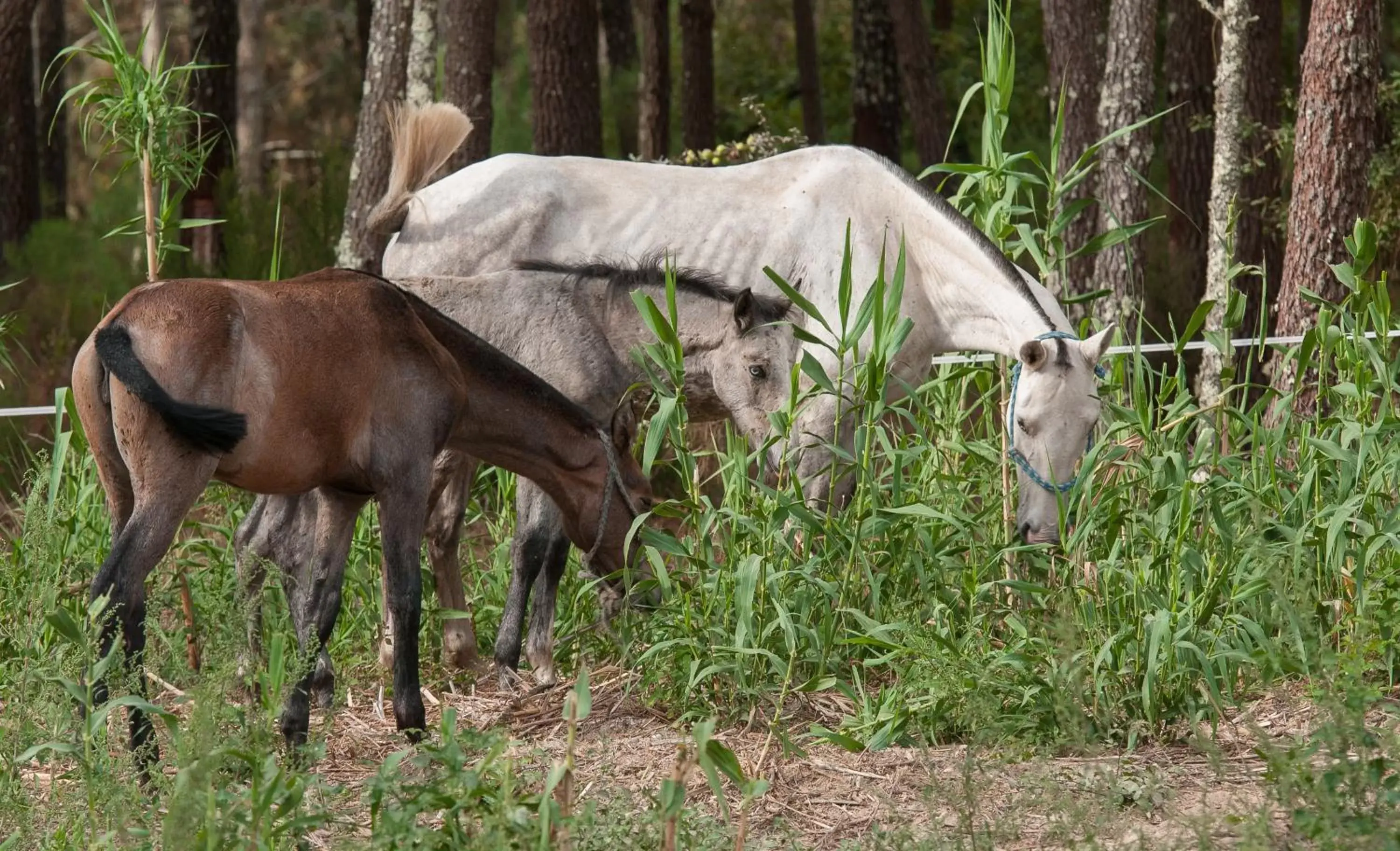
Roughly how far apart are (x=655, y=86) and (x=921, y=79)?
2.42 m

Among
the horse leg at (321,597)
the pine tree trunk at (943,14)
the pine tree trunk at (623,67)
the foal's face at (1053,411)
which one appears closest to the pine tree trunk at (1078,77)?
the foal's face at (1053,411)

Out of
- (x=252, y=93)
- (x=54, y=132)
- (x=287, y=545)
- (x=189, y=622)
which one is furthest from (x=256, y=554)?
(x=252, y=93)

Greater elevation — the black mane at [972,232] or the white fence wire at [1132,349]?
the black mane at [972,232]

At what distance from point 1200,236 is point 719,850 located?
10.1 metres

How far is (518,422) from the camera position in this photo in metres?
5.34

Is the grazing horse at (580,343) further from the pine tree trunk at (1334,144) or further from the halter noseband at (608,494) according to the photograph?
the pine tree trunk at (1334,144)

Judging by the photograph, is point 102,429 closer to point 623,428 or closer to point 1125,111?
point 623,428

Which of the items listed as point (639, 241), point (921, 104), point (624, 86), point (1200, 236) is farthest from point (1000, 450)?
point (624, 86)

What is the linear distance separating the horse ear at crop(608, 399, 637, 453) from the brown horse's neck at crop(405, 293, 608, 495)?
0.51 ft

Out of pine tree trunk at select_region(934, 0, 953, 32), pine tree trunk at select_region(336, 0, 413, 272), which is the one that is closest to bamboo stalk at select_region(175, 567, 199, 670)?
pine tree trunk at select_region(336, 0, 413, 272)

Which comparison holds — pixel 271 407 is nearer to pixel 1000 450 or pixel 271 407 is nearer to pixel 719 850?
pixel 719 850

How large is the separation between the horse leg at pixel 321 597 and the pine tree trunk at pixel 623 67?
39.2 feet

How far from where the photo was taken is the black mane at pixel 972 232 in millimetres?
5867

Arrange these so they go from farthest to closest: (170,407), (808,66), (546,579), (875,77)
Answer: (808,66) < (875,77) < (546,579) < (170,407)
